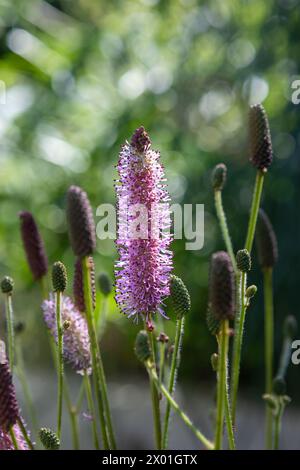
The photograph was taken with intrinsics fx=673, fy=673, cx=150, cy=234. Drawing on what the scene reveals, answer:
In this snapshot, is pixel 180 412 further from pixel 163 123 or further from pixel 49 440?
pixel 163 123

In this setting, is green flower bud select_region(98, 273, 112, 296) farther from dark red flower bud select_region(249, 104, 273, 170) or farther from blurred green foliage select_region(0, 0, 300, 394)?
blurred green foliage select_region(0, 0, 300, 394)

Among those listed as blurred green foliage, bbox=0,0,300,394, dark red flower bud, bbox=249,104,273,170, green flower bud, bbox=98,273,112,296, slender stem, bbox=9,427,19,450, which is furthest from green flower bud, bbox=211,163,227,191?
blurred green foliage, bbox=0,0,300,394

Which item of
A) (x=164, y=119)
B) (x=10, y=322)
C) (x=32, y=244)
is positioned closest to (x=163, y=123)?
(x=164, y=119)

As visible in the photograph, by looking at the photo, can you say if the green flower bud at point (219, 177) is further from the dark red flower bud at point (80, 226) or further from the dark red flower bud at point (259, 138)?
the dark red flower bud at point (80, 226)

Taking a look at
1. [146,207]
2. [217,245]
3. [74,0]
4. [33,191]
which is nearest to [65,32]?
[74,0]

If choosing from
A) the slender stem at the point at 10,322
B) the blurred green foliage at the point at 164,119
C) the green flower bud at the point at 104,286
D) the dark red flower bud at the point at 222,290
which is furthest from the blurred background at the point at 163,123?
the dark red flower bud at the point at 222,290

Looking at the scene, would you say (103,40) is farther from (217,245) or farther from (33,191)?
(217,245)
